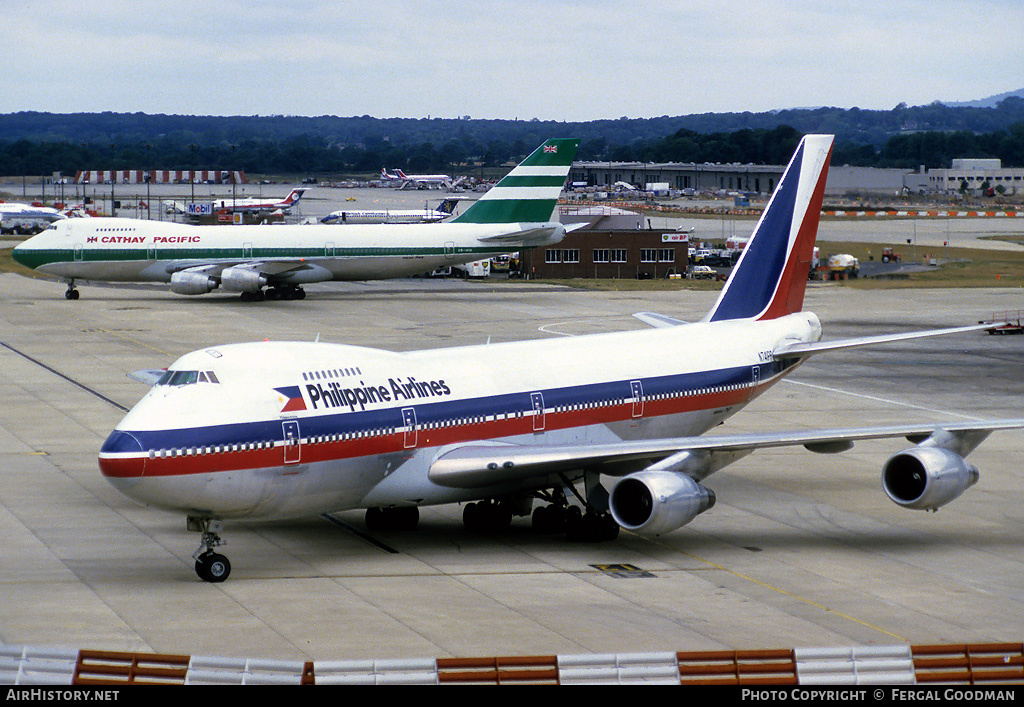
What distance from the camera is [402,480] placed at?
2798 centimetres

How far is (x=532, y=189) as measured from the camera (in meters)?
86.3

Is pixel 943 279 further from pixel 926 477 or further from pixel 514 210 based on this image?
pixel 926 477

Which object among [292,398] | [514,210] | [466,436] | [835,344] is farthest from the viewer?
[514,210]

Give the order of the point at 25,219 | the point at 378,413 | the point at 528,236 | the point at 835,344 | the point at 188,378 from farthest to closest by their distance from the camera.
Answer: the point at 25,219 < the point at 528,236 < the point at 835,344 < the point at 378,413 < the point at 188,378

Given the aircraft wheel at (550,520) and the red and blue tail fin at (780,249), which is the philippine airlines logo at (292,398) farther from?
the red and blue tail fin at (780,249)

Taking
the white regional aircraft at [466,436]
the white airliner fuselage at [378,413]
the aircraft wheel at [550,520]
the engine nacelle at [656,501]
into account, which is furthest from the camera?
the aircraft wheel at [550,520]

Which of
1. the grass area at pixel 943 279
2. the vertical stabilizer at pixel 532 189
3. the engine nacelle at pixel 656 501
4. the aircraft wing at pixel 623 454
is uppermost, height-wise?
the vertical stabilizer at pixel 532 189

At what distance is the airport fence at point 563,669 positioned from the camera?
17.7 meters

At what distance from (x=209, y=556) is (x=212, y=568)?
248 millimetres

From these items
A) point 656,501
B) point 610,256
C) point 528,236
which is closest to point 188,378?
point 656,501

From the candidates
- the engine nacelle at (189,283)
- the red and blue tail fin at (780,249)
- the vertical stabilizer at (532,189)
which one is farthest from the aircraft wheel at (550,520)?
the vertical stabilizer at (532,189)

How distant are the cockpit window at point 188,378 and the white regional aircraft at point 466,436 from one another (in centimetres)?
3

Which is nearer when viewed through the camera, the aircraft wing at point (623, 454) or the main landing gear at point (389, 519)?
the aircraft wing at point (623, 454)
